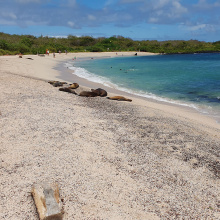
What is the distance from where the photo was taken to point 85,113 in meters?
8.84

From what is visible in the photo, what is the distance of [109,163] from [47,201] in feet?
6.53

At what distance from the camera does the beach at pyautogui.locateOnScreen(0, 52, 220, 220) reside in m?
4.07

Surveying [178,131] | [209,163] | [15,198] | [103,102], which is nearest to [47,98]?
[103,102]

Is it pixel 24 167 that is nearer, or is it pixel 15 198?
pixel 15 198

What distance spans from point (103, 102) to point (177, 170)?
21.1 feet

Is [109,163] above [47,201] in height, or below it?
below

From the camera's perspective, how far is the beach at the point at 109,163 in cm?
407

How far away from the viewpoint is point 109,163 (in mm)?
5375

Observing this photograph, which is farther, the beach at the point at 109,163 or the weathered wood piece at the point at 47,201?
the beach at the point at 109,163

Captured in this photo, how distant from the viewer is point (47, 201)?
3691mm

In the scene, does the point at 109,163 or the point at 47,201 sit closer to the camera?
the point at 47,201

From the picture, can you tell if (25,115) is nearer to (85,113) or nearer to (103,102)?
(85,113)

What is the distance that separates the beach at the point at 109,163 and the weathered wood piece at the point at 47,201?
20 cm

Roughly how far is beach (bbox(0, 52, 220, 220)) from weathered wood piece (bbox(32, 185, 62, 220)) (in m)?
0.20
